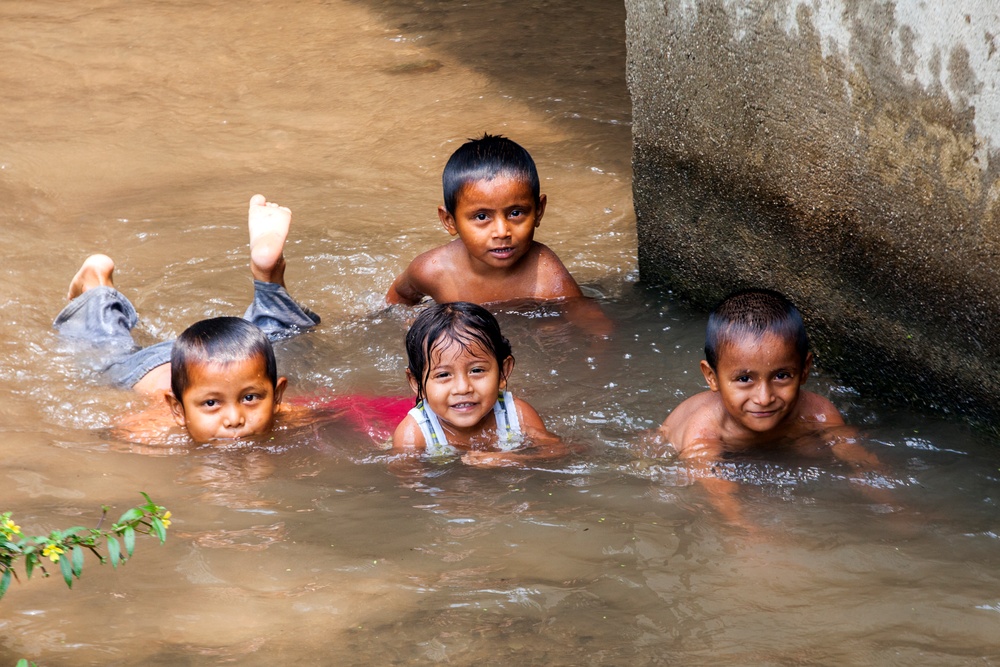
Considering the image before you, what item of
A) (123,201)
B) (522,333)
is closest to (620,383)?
(522,333)

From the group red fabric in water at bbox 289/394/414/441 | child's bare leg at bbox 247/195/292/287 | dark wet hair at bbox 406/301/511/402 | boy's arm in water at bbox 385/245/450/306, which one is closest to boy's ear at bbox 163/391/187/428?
red fabric in water at bbox 289/394/414/441

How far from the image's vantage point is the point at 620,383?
4.21m

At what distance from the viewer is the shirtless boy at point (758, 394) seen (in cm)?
347

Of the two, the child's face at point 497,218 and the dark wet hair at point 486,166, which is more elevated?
the dark wet hair at point 486,166

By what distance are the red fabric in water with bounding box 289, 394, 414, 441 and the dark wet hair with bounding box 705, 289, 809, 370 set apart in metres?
1.15

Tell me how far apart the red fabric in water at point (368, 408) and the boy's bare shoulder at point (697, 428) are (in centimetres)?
92

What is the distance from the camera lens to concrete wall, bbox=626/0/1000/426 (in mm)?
3256

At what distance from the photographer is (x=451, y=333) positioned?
362 cm

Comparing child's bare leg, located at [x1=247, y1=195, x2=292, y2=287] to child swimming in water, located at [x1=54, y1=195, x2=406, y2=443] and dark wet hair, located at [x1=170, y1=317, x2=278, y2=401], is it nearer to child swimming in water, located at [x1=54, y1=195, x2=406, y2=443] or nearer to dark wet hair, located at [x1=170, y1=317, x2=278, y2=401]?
child swimming in water, located at [x1=54, y1=195, x2=406, y2=443]

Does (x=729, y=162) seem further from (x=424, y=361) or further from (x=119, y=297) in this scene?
(x=119, y=297)

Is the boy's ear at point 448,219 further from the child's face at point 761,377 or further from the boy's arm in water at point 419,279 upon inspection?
the child's face at point 761,377

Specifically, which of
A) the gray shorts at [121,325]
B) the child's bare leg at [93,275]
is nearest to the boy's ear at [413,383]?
the gray shorts at [121,325]

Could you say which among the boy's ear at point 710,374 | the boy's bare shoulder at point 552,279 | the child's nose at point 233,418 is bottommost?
the child's nose at point 233,418

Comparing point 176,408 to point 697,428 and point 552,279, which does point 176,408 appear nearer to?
point 552,279
